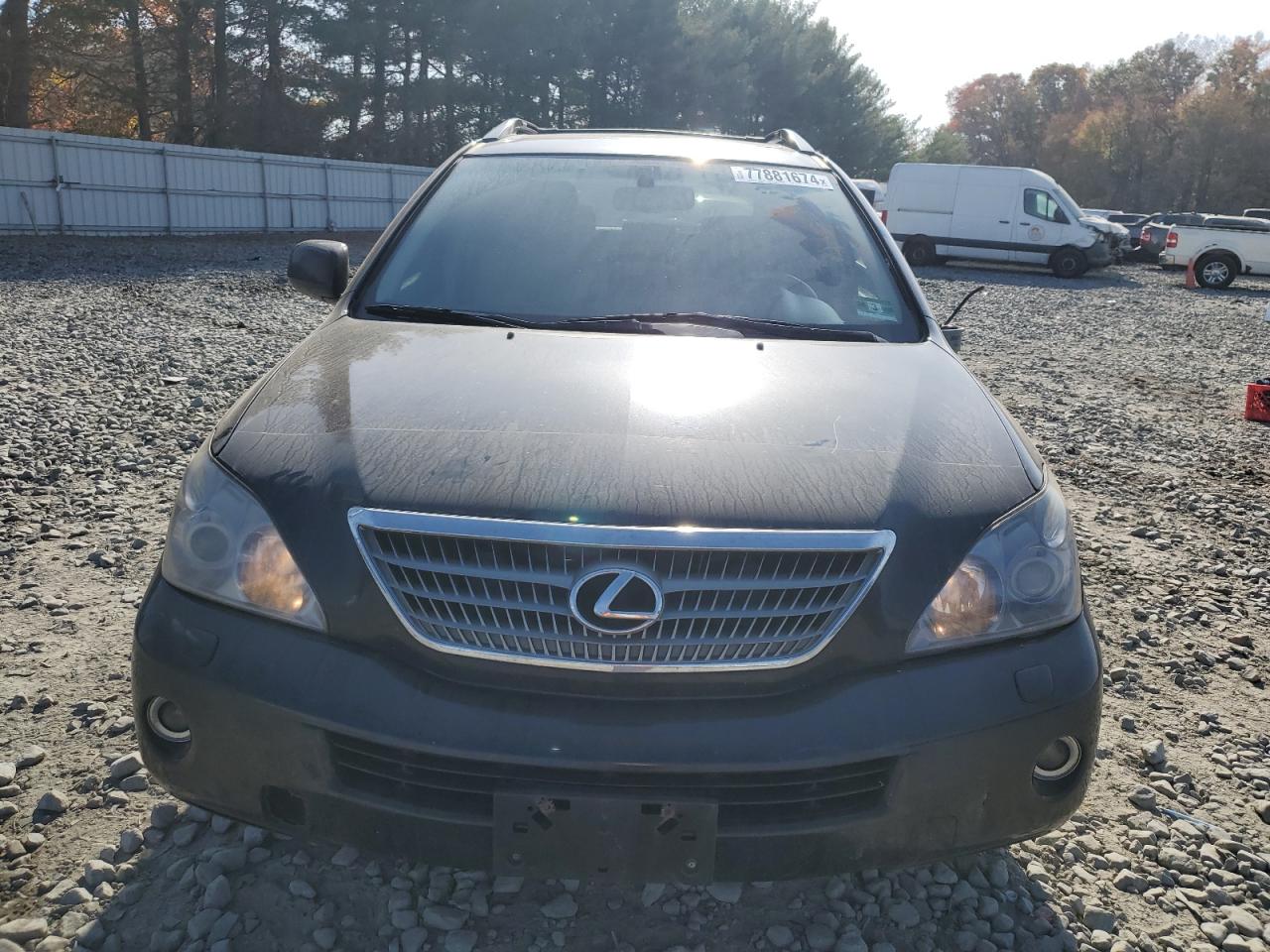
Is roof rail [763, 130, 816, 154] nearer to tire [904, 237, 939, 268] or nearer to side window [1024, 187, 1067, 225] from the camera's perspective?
side window [1024, 187, 1067, 225]

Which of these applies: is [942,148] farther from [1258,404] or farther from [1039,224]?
[1258,404]

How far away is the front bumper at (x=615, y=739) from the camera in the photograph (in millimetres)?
1804

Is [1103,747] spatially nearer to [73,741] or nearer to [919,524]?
[919,524]

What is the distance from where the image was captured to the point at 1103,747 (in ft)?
10.1

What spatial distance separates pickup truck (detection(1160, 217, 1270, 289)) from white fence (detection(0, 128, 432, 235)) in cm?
2106

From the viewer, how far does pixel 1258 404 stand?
7.99 m

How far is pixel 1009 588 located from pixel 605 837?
90 centimetres

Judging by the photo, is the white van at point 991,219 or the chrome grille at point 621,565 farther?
the white van at point 991,219

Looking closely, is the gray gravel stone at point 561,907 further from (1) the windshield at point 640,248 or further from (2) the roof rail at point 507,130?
(2) the roof rail at point 507,130

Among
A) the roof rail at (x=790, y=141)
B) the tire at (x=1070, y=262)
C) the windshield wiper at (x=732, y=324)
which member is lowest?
the tire at (x=1070, y=262)

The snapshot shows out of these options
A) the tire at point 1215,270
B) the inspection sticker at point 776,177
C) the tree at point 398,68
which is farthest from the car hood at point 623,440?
the tree at point 398,68

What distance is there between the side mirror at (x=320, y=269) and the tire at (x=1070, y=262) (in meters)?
23.0

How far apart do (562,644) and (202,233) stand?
24.4m

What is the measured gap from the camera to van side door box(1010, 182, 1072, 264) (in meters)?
23.2
